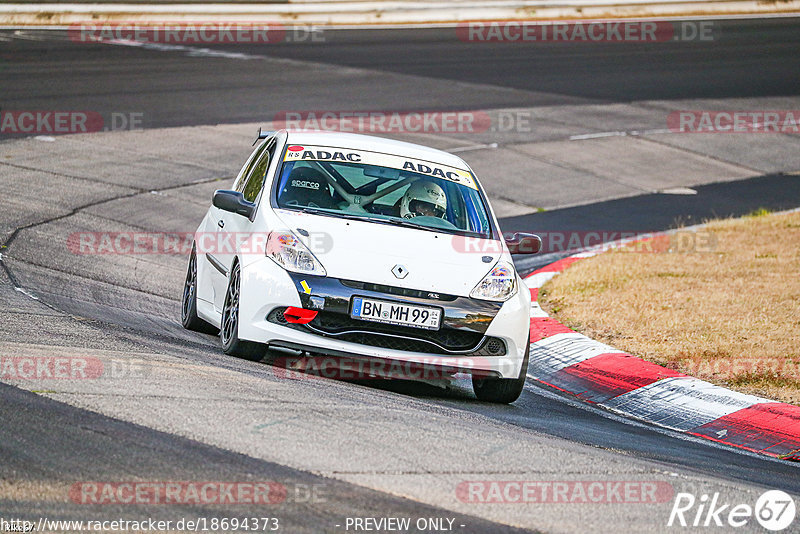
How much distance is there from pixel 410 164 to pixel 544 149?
1030cm

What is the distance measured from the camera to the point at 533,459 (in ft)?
18.2

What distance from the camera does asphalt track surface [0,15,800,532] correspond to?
4.83m

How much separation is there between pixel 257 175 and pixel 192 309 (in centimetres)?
110

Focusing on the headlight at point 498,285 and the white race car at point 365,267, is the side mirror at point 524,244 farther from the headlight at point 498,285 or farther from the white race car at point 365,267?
the headlight at point 498,285

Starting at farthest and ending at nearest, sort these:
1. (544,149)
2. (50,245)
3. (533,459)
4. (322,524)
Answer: (544,149), (50,245), (533,459), (322,524)

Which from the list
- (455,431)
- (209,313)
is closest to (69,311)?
(209,313)

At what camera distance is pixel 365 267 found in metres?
7.09

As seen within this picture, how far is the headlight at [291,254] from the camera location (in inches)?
280

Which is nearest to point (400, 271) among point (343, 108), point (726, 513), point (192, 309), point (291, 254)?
point (291, 254)

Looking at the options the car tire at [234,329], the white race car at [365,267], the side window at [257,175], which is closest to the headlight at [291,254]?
the white race car at [365,267]

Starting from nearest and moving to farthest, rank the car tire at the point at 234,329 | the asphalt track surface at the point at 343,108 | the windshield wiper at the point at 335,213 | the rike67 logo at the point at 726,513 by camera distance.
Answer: the asphalt track surface at the point at 343,108, the rike67 logo at the point at 726,513, the car tire at the point at 234,329, the windshield wiper at the point at 335,213

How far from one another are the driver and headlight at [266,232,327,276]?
103 cm

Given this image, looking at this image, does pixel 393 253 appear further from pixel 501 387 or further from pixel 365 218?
pixel 501 387

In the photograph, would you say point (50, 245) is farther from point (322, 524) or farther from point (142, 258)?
point (322, 524)
